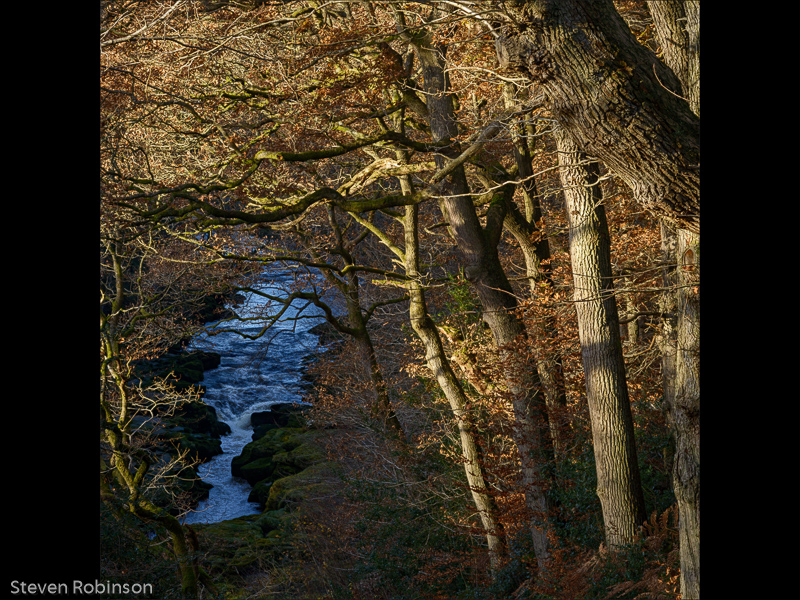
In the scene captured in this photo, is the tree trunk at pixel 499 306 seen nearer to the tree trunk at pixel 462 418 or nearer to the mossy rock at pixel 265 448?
the tree trunk at pixel 462 418

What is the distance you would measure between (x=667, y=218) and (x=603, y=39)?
3.79 ft

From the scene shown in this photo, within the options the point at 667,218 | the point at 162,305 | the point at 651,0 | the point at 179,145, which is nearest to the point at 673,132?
the point at 667,218

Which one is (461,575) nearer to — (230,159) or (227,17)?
(230,159)

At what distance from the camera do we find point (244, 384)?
21.0 metres

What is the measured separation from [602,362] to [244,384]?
1654 cm

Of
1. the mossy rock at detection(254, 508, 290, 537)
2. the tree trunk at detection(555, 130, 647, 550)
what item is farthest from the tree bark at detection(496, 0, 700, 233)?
the mossy rock at detection(254, 508, 290, 537)

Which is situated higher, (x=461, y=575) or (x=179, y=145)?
(x=179, y=145)

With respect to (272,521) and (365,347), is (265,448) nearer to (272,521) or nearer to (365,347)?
(272,521)

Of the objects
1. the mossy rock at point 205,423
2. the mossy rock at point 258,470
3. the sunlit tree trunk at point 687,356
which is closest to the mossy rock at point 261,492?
the mossy rock at point 258,470

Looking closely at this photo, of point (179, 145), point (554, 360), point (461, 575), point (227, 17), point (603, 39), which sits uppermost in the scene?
point (227, 17)

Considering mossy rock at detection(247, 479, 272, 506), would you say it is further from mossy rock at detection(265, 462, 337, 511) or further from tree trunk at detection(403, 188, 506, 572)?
tree trunk at detection(403, 188, 506, 572)

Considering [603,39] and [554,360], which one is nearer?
[603,39]
